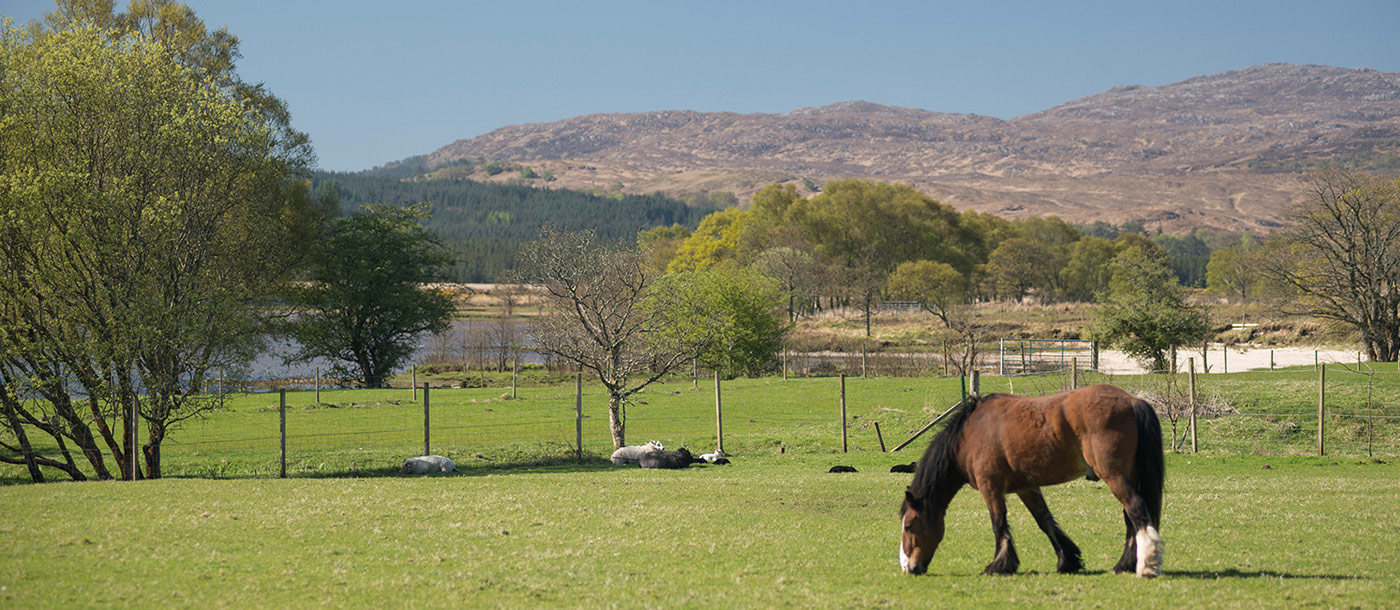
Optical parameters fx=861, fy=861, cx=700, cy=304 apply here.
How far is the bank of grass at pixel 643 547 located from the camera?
23.6 feet

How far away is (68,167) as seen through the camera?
19062 millimetres

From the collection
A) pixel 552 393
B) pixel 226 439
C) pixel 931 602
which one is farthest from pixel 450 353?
pixel 931 602

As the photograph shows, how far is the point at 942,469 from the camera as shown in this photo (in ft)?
27.8

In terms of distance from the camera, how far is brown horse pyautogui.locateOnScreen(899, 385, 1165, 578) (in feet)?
25.1

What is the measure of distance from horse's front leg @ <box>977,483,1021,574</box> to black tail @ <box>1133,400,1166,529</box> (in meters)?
1.18

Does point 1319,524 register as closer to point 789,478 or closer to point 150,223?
point 789,478

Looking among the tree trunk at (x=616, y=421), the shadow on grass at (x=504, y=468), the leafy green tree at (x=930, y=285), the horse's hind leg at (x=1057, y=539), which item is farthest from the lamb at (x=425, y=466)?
the leafy green tree at (x=930, y=285)

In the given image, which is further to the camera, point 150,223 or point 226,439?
point 226,439

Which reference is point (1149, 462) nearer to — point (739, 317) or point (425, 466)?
point (425, 466)

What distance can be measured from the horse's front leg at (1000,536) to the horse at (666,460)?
12.7m

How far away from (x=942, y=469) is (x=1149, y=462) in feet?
5.97

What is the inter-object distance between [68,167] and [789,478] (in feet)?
56.3

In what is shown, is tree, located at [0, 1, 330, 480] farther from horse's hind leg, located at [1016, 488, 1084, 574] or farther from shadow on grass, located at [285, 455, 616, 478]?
horse's hind leg, located at [1016, 488, 1084, 574]

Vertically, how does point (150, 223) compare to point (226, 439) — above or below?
above
